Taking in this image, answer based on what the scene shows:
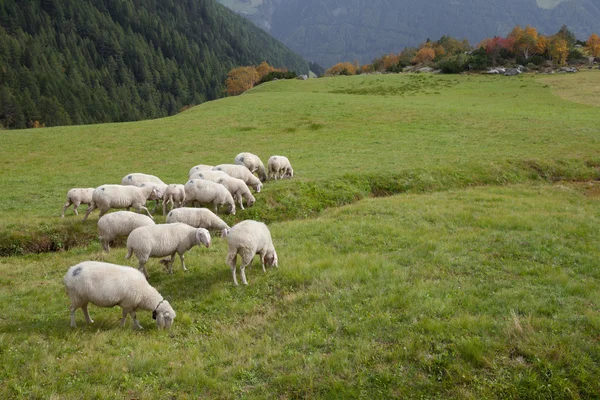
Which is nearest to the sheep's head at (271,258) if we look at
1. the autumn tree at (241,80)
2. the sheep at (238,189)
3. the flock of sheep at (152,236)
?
the flock of sheep at (152,236)

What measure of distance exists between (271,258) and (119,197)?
8.69 metres

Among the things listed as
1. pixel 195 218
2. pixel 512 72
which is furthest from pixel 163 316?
pixel 512 72

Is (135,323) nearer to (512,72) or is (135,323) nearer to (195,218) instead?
(195,218)

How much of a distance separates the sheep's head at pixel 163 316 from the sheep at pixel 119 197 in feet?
28.7

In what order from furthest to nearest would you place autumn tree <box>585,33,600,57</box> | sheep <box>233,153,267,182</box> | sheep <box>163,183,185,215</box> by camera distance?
autumn tree <box>585,33,600,57</box>
sheep <box>233,153,267,182</box>
sheep <box>163,183,185,215</box>

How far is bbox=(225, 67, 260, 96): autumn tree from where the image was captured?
124 metres

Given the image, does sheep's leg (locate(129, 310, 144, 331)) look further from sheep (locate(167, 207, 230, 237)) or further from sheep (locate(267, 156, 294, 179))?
sheep (locate(267, 156, 294, 179))

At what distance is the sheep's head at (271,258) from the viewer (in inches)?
473

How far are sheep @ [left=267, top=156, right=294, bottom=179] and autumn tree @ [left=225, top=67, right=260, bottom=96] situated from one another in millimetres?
105774

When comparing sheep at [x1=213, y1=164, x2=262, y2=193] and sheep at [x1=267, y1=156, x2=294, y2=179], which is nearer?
sheep at [x1=213, y1=164, x2=262, y2=193]

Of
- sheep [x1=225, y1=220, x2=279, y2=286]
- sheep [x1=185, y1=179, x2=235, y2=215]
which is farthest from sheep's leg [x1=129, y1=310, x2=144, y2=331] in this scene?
sheep [x1=185, y1=179, x2=235, y2=215]

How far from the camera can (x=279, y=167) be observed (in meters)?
24.5

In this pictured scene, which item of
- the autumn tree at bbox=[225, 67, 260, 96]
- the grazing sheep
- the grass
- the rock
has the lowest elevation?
the grass

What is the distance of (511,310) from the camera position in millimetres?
8688
